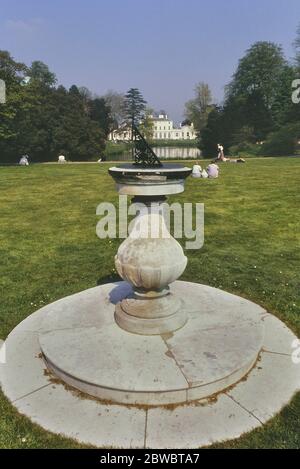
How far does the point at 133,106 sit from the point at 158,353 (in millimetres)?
3137

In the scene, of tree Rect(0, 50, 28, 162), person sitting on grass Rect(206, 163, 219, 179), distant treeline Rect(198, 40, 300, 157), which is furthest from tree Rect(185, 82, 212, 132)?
person sitting on grass Rect(206, 163, 219, 179)

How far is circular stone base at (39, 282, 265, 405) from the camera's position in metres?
4.02

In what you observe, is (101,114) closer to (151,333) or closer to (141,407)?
(151,333)

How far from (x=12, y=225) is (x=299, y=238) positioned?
8.45m

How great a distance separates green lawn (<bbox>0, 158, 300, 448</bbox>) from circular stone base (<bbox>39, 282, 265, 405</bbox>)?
2.06ft

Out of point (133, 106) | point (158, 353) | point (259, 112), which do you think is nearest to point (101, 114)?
point (259, 112)

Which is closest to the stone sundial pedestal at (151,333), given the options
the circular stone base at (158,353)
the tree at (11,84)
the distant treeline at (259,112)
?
the circular stone base at (158,353)

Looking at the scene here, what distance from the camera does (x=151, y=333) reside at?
16.4 feet

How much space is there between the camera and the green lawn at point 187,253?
3.83 metres

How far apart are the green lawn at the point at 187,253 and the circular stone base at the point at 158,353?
0.63 meters

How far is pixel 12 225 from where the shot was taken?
1207 centimetres

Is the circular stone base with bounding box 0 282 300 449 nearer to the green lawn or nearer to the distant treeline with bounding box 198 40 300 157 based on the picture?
the green lawn
